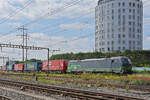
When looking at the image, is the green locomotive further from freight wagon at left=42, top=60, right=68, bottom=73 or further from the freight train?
freight wagon at left=42, top=60, right=68, bottom=73

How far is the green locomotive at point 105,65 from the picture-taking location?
3469cm

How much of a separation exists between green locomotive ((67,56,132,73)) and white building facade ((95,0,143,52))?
53084 mm

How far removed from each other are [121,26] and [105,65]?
64.7m

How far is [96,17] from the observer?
350 ft

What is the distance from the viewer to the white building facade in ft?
318

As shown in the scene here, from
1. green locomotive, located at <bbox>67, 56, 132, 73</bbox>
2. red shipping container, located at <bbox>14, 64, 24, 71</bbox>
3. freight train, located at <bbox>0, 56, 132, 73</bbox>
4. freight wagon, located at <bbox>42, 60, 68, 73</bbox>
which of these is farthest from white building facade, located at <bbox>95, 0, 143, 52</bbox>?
green locomotive, located at <bbox>67, 56, 132, 73</bbox>

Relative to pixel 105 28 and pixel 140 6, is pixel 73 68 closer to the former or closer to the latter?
pixel 105 28

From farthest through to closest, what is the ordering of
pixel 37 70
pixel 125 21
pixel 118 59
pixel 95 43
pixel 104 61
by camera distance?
pixel 95 43 → pixel 125 21 → pixel 37 70 → pixel 104 61 → pixel 118 59

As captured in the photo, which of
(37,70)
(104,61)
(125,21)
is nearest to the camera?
(104,61)

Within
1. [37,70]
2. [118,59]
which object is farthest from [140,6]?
[118,59]

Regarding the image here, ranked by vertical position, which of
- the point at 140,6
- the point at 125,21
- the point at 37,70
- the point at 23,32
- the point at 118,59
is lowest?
the point at 37,70

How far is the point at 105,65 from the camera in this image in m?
37.4

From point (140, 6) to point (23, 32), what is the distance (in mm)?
63511

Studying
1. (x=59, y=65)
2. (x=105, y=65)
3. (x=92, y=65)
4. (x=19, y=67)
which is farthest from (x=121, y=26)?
(x=105, y=65)
